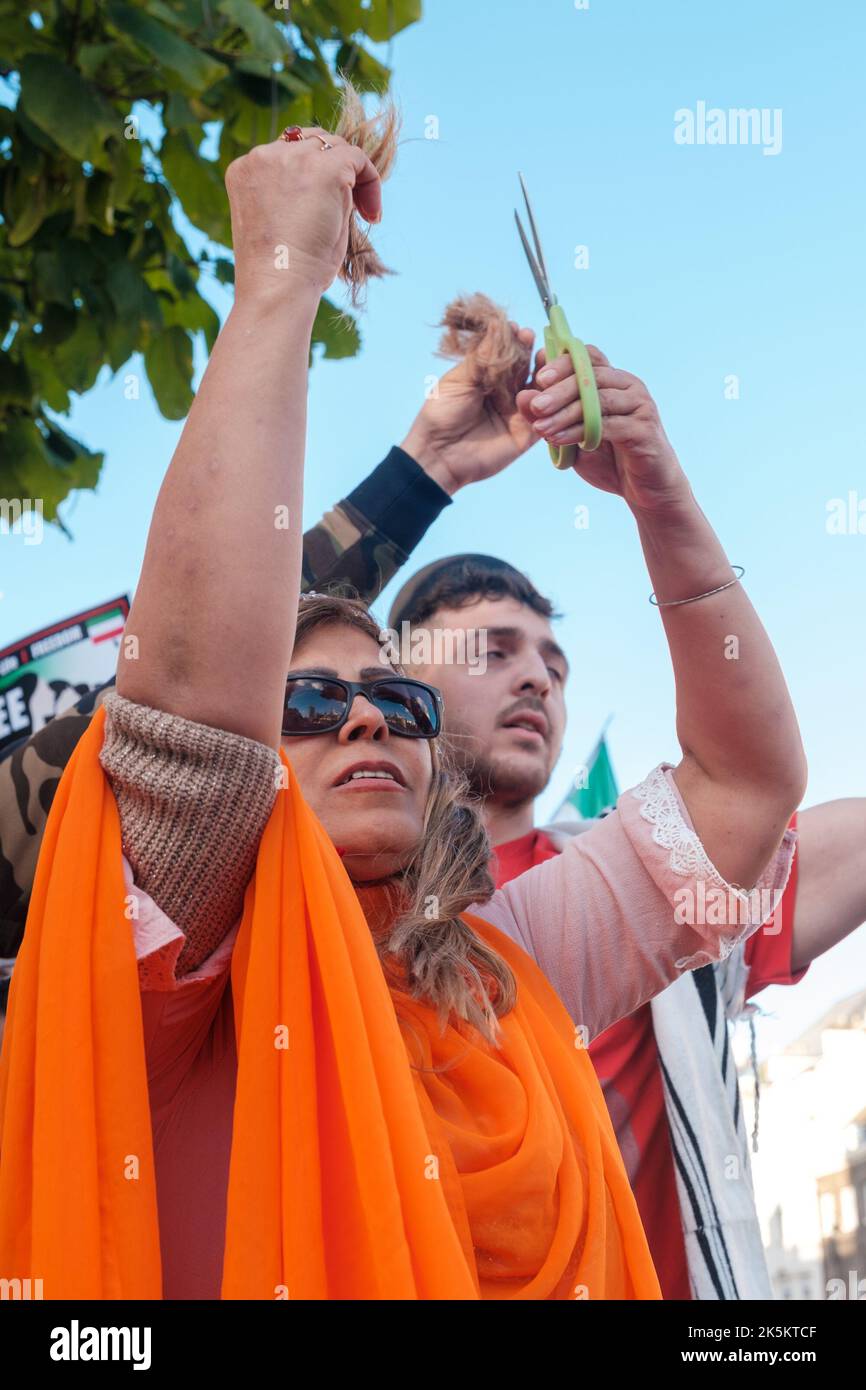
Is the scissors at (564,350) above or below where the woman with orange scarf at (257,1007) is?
above

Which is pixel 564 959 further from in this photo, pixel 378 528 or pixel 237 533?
pixel 378 528

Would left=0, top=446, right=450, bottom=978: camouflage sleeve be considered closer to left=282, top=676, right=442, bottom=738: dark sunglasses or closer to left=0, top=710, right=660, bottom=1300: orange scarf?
left=282, top=676, right=442, bottom=738: dark sunglasses

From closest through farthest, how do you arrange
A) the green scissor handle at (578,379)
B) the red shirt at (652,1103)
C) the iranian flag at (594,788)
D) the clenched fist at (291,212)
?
the clenched fist at (291,212), the green scissor handle at (578,379), the red shirt at (652,1103), the iranian flag at (594,788)

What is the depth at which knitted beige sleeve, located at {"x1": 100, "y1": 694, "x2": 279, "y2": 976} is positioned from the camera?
120 cm

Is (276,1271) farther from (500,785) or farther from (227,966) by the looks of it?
(500,785)

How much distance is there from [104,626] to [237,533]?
168 centimetres

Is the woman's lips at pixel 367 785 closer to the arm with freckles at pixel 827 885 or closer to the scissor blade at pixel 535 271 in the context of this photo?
the scissor blade at pixel 535 271

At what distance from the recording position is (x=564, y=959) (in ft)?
5.49

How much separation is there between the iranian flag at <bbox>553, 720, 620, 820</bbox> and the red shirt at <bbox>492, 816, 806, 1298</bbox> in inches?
74.0

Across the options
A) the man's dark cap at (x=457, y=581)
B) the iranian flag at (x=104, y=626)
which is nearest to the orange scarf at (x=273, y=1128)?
the iranian flag at (x=104, y=626)

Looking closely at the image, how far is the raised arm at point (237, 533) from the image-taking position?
1196 millimetres

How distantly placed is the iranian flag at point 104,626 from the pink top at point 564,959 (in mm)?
1327

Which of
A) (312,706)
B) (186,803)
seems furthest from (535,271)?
(186,803)
